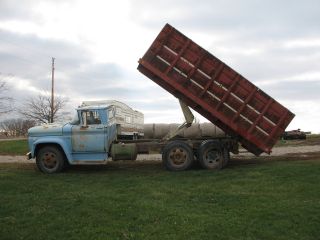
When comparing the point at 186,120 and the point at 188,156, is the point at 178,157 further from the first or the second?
the point at 186,120

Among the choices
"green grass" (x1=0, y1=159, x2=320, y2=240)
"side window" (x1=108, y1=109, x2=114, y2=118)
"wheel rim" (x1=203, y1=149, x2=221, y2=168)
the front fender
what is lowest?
"green grass" (x1=0, y1=159, x2=320, y2=240)

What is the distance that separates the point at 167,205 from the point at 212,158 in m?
5.66

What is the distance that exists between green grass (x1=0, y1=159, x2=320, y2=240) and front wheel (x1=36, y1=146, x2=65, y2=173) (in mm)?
1046

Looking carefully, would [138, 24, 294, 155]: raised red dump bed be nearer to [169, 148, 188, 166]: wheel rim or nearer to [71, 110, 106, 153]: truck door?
[169, 148, 188, 166]: wheel rim

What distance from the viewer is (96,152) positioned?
46.1ft

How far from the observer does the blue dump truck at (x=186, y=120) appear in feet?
44.0

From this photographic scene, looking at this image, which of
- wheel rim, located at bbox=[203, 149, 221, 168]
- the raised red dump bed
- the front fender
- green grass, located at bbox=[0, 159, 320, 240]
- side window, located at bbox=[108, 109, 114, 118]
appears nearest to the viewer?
green grass, located at bbox=[0, 159, 320, 240]

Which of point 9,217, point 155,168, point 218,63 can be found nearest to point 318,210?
point 9,217

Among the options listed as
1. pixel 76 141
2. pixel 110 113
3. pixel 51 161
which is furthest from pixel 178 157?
pixel 51 161

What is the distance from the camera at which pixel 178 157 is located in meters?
14.1

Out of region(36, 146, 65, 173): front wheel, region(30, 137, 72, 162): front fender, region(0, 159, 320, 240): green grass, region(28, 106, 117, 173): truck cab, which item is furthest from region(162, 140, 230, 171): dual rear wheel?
region(36, 146, 65, 173): front wheel

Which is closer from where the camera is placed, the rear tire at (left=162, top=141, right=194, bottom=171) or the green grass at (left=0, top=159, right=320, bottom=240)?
the green grass at (left=0, top=159, right=320, bottom=240)

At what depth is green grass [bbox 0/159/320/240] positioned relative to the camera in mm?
7137

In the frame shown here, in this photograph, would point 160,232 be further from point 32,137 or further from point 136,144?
point 32,137
